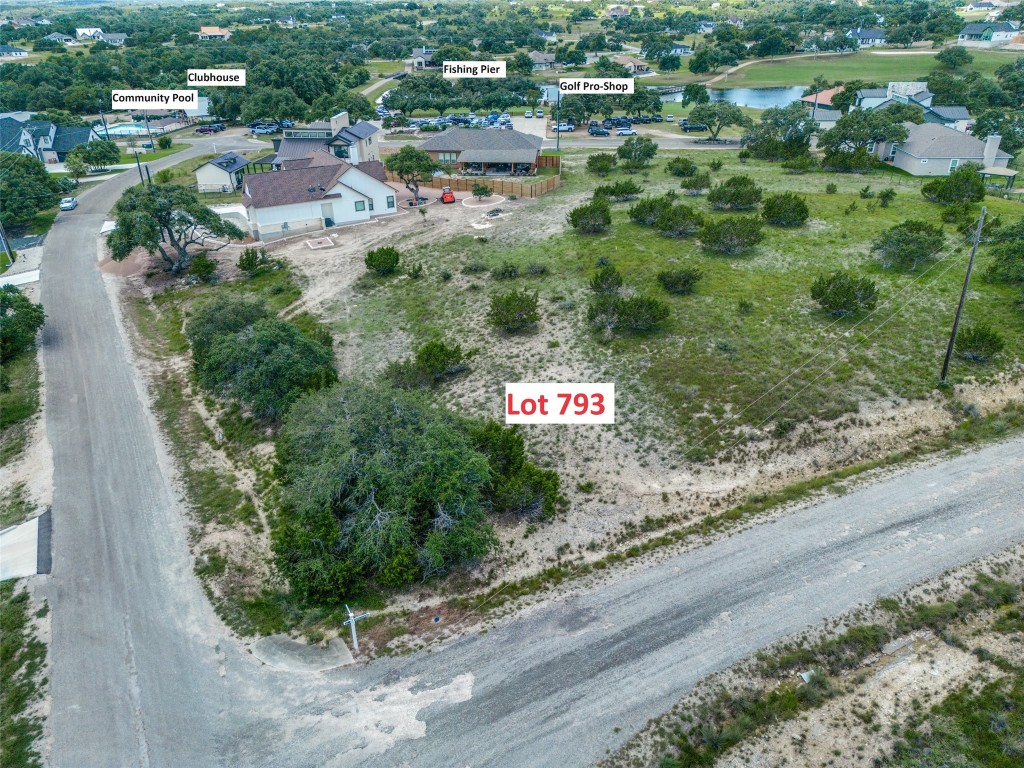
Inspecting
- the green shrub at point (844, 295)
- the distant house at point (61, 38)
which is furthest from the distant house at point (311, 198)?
the distant house at point (61, 38)

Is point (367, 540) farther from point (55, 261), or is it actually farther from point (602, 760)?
point (55, 261)

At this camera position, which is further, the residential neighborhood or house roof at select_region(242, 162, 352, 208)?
house roof at select_region(242, 162, 352, 208)

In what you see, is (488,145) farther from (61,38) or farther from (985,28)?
(61,38)

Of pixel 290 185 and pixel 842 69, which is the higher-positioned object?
pixel 842 69

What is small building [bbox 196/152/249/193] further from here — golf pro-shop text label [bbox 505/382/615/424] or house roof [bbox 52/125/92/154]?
golf pro-shop text label [bbox 505/382/615/424]

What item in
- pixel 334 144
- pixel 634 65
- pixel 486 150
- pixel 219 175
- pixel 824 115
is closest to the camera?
pixel 219 175

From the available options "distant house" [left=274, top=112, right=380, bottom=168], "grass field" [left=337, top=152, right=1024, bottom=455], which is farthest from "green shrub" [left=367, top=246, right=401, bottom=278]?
"distant house" [left=274, top=112, right=380, bottom=168]

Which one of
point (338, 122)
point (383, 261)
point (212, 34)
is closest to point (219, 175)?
point (338, 122)
